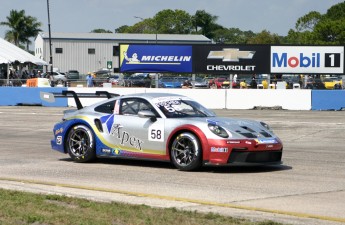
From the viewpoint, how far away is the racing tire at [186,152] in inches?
453

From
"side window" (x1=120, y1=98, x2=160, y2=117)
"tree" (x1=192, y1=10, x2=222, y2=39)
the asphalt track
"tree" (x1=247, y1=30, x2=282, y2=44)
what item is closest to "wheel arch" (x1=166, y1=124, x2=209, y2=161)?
the asphalt track

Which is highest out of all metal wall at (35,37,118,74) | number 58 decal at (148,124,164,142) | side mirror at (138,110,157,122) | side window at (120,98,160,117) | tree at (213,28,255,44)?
tree at (213,28,255,44)

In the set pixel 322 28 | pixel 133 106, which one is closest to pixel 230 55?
pixel 133 106

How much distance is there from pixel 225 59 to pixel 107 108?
27551 mm

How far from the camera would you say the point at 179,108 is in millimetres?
12398

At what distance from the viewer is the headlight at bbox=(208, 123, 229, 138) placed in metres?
11.4

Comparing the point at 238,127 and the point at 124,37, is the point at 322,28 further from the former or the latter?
the point at 238,127

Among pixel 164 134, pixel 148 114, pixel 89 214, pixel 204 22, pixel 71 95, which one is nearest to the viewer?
pixel 89 214

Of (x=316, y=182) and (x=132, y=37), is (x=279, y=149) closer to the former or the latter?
(x=316, y=182)

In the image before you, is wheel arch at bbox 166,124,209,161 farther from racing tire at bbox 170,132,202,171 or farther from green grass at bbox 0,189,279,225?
green grass at bbox 0,189,279,225

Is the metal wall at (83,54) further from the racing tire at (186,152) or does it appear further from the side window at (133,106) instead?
the racing tire at (186,152)

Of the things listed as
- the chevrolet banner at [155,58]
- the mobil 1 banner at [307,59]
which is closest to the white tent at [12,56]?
the chevrolet banner at [155,58]

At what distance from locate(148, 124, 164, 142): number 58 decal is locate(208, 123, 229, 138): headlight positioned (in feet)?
2.95

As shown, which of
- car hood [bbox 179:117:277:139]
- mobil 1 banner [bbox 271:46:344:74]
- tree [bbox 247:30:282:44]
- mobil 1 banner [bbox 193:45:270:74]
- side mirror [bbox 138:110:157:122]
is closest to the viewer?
car hood [bbox 179:117:277:139]
